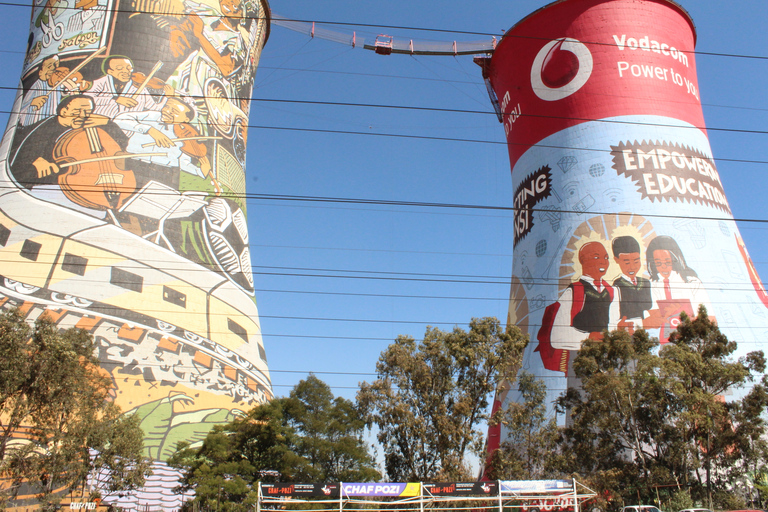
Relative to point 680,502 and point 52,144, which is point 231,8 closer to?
point 52,144

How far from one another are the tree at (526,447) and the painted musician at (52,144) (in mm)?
17017

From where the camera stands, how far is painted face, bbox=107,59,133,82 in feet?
76.3

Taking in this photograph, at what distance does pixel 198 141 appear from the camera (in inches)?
952

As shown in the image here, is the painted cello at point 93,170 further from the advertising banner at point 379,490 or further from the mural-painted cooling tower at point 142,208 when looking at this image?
the advertising banner at point 379,490

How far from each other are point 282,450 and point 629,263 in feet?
50.3

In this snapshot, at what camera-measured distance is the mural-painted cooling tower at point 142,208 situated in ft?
63.2

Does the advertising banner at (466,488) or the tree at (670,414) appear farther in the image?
the tree at (670,414)

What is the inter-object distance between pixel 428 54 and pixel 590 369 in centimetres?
2534

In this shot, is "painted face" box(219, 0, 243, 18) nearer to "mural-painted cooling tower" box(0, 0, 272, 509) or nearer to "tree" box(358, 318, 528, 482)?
"mural-painted cooling tower" box(0, 0, 272, 509)

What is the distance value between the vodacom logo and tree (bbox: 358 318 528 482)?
13127mm

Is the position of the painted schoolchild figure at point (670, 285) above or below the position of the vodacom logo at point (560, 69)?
below

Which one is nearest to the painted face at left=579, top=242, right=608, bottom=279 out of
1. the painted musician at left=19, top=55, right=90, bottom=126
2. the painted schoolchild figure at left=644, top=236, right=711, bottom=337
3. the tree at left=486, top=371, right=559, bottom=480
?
the painted schoolchild figure at left=644, top=236, right=711, bottom=337

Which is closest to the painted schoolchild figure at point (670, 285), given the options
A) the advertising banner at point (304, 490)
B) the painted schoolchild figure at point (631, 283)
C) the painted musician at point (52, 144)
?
the painted schoolchild figure at point (631, 283)

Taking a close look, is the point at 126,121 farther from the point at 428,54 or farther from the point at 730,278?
the point at 730,278
